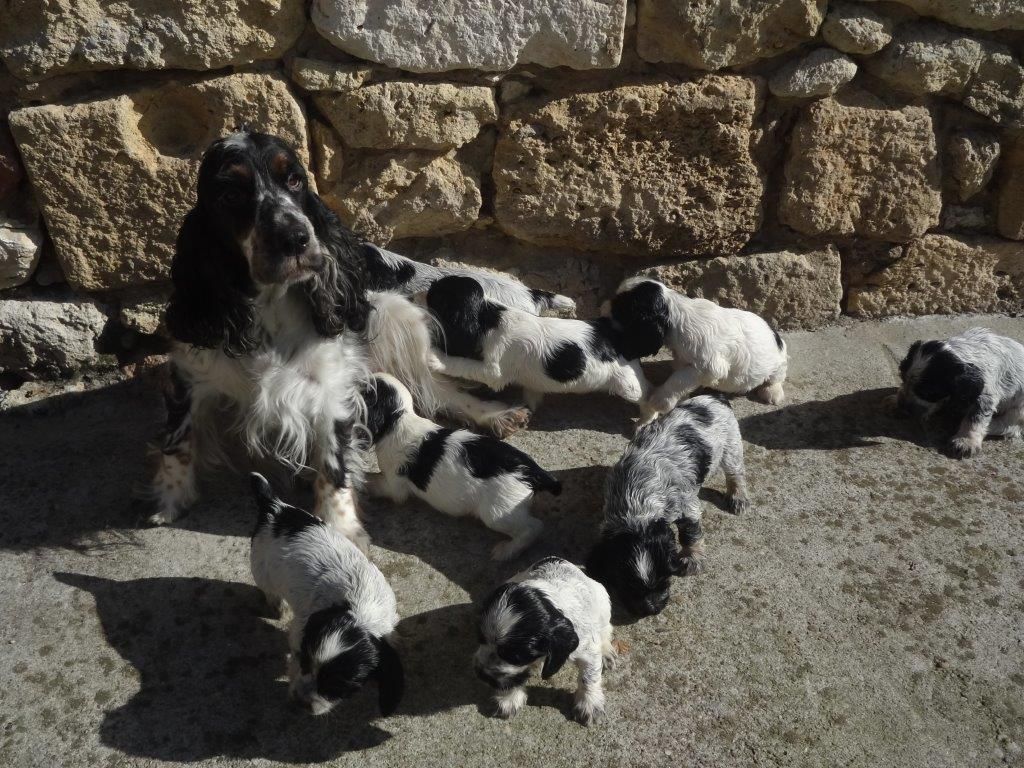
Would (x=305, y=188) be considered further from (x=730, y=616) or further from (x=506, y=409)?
(x=730, y=616)

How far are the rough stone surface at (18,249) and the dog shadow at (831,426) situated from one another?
9.99 ft

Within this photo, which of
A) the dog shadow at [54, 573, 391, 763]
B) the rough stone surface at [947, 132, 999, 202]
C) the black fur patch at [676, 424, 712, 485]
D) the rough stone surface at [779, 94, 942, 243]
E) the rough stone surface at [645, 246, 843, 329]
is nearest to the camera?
the dog shadow at [54, 573, 391, 763]

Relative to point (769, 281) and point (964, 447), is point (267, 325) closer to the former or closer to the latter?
point (769, 281)

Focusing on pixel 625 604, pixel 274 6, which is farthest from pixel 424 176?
pixel 625 604

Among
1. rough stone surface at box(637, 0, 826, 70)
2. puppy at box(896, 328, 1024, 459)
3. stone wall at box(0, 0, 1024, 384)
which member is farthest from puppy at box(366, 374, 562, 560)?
rough stone surface at box(637, 0, 826, 70)

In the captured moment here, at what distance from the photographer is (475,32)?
3.54m

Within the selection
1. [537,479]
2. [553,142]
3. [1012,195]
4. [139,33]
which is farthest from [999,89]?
[139,33]

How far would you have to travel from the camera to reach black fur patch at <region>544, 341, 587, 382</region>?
12.0ft

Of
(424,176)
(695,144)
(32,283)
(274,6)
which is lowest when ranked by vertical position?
(32,283)

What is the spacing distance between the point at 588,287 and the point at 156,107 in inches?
81.8

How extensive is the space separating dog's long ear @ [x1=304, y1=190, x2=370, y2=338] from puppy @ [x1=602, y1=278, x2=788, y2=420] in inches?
46.7

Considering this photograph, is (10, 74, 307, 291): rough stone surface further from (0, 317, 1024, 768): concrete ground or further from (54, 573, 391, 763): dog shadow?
(54, 573, 391, 763): dog shadow

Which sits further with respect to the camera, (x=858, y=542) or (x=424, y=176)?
(x=424, y=176)

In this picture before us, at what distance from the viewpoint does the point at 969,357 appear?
3.65m
